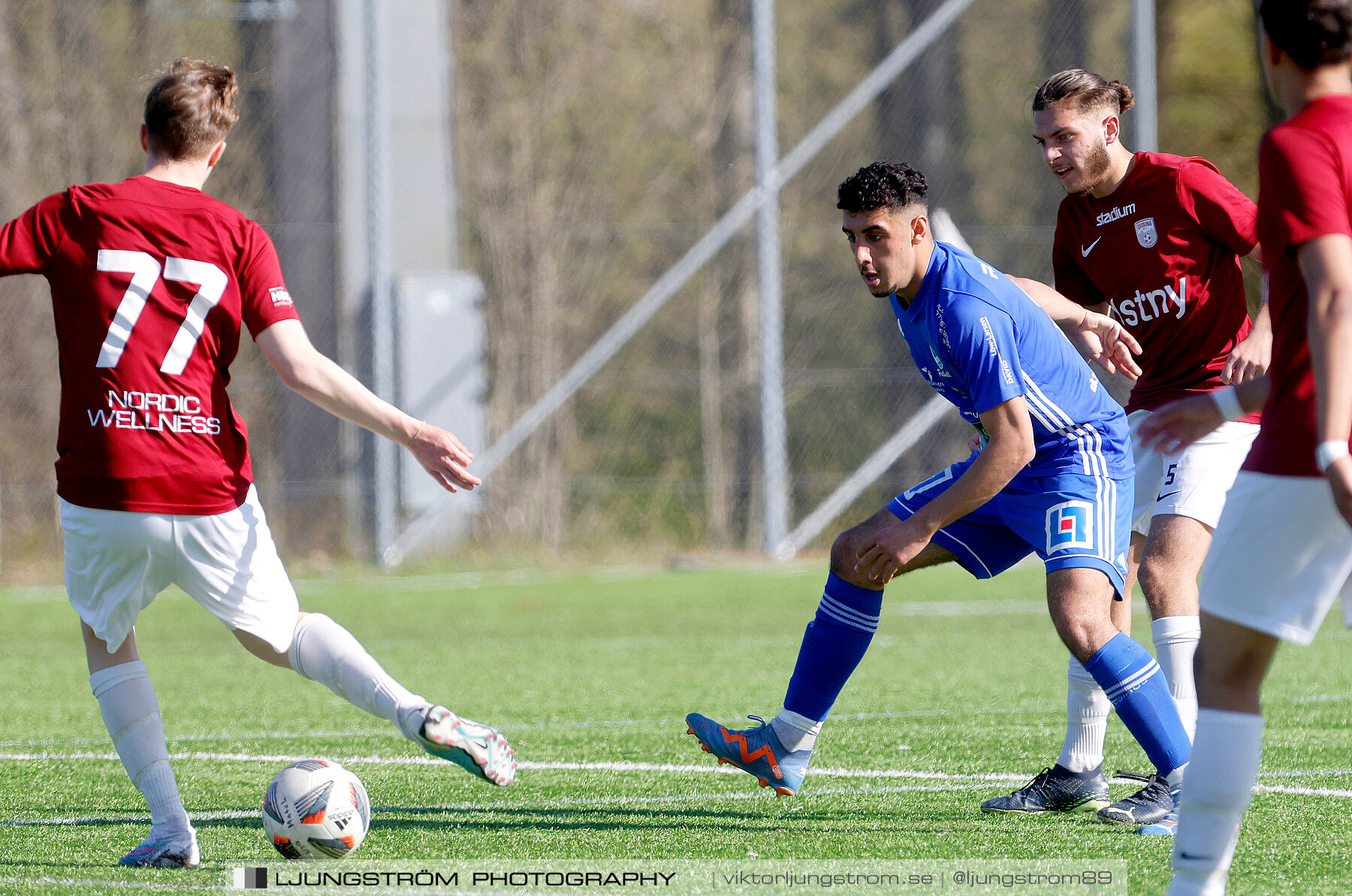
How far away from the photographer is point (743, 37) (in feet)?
54.0

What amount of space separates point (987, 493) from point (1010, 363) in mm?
340

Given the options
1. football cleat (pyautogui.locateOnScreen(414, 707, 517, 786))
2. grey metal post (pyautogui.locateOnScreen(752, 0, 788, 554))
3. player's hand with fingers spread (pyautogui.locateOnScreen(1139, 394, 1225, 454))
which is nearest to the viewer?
player's hand with fingers spread (pyautogui.locateOnScreen(1139, 394, 1225, 454))

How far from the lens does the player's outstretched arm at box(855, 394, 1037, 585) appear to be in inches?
157

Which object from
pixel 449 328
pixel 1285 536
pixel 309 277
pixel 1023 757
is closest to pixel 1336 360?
pixel 1285 536

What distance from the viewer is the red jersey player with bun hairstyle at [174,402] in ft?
12.1

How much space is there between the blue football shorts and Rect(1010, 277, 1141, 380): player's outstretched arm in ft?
1.28

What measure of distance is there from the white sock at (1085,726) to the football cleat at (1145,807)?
0.75ft

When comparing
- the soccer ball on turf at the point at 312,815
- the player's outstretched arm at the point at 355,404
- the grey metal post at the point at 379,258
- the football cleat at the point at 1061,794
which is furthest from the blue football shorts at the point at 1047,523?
the grey metal post at the point at 379,258

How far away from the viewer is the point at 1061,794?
449cm

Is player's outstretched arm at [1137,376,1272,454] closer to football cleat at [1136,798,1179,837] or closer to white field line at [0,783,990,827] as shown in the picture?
football cleat at [1136,798,1179,837]

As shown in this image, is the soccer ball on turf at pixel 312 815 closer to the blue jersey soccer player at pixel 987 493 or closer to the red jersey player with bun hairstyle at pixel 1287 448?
the blue jersey soccer player at pixel 987 493

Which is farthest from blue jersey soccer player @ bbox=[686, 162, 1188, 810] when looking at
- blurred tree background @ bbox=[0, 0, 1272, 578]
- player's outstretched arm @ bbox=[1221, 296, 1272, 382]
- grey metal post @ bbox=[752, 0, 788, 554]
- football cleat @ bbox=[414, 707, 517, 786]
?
blurred tree background @ bbox=[0, 0, 1272, 578]

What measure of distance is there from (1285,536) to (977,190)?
15427 mm

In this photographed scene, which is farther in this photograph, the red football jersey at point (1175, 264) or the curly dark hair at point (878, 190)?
the red football jersey at point (1175, 264)
